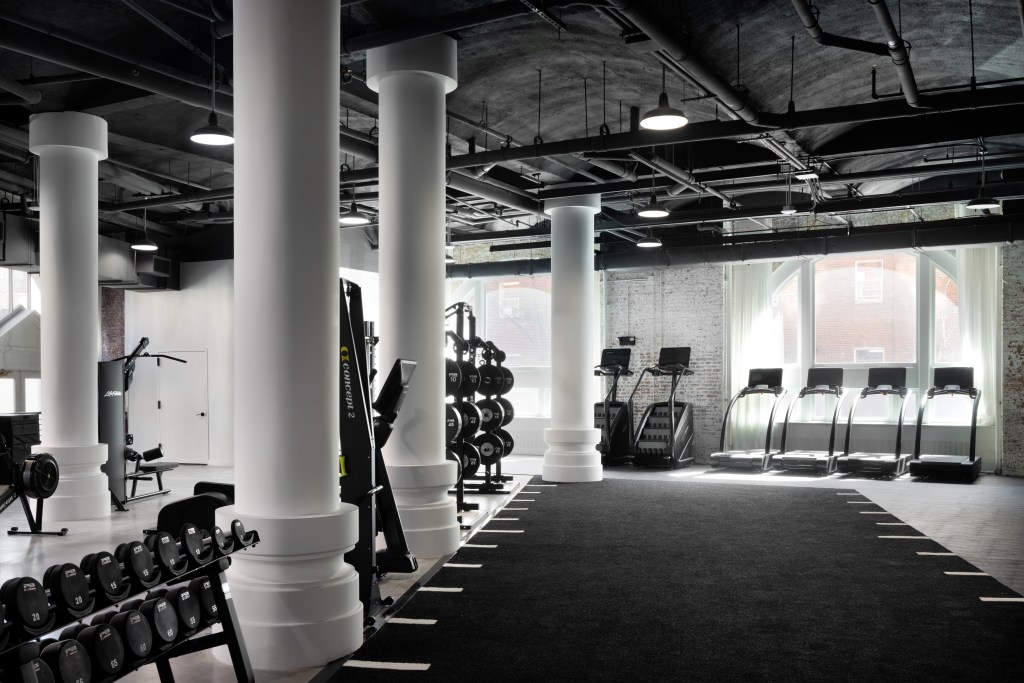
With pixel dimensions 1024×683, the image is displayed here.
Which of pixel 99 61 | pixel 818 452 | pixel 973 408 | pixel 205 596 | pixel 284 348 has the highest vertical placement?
pixel 99 61

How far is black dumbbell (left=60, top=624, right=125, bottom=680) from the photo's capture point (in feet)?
Result: 8.51

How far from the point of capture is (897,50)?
574 cm

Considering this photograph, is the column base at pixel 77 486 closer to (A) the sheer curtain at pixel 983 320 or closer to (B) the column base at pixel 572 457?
(B) the column base at pixel 572 457

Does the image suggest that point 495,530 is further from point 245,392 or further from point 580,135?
point 580,135

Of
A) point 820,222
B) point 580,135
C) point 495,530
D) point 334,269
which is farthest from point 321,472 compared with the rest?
point 820,222

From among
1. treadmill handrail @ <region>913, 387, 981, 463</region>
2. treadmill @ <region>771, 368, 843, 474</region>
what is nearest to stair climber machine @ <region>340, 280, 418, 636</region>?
treadmill @ <region>771, 368, 843, 474</region>

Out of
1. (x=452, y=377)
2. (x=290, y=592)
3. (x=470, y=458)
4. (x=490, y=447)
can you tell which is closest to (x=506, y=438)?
(x=490, y=447)

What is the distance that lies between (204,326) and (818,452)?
30.9ft

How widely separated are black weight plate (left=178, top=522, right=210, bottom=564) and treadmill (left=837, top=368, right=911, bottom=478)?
32.6 feet

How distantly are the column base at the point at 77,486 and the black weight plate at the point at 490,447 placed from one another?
3766 mm

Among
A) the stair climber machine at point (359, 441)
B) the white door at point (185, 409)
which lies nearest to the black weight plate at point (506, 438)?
the stair climber machine at point (359, 441)

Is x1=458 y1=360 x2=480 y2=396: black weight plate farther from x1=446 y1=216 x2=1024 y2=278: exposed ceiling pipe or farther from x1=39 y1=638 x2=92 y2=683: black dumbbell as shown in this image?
x1=39 y1=638 x2=92 y2=683: black dumbbell

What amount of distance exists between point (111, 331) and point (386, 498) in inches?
407

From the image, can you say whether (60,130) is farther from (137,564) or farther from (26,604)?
(26,604)
